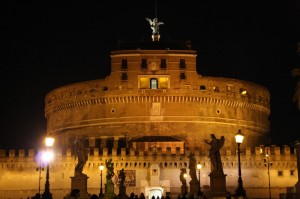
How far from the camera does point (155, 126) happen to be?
190ft

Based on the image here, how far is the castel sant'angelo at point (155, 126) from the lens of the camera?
49.7 metres

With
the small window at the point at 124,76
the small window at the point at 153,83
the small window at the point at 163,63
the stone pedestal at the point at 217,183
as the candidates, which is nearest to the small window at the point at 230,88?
the small window at the point at 163,63

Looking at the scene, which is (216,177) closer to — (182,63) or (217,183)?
(217,183)

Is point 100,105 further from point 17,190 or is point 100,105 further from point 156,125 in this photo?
point 17,190

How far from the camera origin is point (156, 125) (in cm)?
5788

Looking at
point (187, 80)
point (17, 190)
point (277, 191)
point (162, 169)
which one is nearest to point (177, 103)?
point (187, 80)

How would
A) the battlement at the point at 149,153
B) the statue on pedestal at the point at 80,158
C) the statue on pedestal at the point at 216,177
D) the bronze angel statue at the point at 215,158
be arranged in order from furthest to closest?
the battlement at the point at 149,153 → the statue on pedestal at the point at 80,158 → the bronze angel statue at the point at 215,158 → the statue on pedestal at the point at 216,177

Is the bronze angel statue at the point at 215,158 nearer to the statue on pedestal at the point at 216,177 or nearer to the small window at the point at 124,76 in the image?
the statue on pedestal at the point at 216,177

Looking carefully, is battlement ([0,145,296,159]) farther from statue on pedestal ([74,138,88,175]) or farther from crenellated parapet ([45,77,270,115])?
statue on pedestal ([74,138,88,175])

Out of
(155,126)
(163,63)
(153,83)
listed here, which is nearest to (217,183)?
(155,126)

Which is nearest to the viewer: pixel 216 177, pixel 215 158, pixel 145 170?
pixel 216 177

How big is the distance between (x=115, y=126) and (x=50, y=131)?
1143 cm

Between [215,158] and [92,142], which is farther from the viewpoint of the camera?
[92,142]

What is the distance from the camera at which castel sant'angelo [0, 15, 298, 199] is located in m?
49.7
